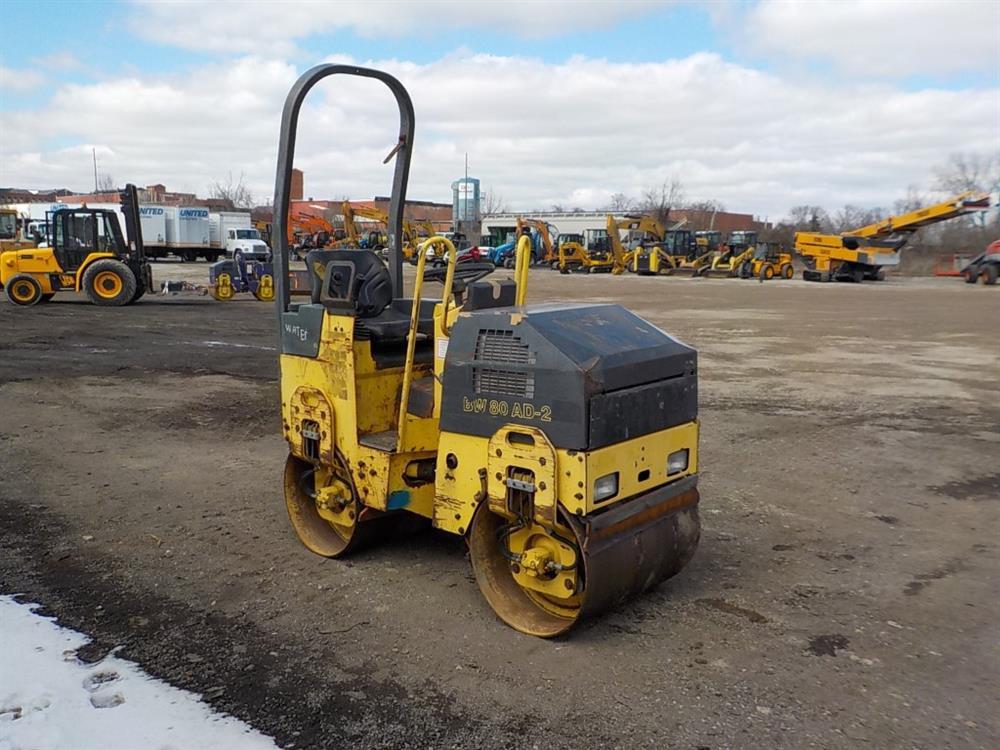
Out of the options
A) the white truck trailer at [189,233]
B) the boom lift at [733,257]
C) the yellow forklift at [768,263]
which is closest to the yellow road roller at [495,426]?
the yellow forklift at [768,263]

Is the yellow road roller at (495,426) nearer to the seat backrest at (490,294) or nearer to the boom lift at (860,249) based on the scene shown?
the seat backrest at (490,294)

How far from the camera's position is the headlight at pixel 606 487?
354 centimetres

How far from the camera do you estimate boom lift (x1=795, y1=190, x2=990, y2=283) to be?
1423 inches

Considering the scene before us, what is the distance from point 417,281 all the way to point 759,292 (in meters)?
27.2

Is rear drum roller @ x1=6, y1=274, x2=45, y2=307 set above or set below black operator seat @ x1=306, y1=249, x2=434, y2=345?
below

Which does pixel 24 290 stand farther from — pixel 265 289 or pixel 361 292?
pixel 361 292

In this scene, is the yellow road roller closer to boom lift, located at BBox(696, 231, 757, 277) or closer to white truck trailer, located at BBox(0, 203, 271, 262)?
boom lift, located at BBox(696, 231, 757, 277)

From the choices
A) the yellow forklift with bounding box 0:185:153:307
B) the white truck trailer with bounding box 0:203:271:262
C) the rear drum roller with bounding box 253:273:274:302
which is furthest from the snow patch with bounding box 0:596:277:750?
the white truck trailer with bounding box 0:203:271:262

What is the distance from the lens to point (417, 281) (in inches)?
A: 171

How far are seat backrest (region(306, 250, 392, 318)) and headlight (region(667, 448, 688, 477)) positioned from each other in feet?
5.98

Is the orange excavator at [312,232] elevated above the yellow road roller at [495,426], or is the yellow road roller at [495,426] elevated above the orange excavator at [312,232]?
the orange excavator at [312,232]

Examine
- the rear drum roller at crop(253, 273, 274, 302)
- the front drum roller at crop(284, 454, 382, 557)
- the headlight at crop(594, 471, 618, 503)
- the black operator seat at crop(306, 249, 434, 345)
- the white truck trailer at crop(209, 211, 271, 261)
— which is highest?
the white truck trailer at crop(209, 211, 271, 261)

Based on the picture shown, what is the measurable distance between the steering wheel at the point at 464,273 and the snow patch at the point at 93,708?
2308mm

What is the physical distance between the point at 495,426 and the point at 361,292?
127 centimetres
